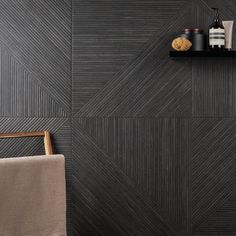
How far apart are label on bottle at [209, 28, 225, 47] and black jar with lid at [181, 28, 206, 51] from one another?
44 mm

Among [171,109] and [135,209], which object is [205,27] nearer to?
[171,109]

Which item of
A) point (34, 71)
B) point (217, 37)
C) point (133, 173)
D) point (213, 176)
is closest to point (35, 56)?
point (34, 71)

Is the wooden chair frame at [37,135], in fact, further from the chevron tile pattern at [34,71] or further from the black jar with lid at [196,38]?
the black jar with lid at [196,38]

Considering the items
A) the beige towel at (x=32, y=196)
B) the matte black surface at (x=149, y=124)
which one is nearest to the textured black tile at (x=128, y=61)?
the matte black surface at (x=149, y=124)

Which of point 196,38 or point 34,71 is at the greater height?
point 196,38

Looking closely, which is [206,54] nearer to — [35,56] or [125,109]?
[125,109]

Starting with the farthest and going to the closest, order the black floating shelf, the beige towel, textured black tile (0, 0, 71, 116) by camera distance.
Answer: textured black tile (0, 0, 71, 116)
the black floating shelf
the beige towel

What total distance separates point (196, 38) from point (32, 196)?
1050 millimetres

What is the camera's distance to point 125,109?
239cm

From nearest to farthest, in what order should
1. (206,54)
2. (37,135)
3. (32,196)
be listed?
1. (32,196)
2. (206,54)
3. (37,135)

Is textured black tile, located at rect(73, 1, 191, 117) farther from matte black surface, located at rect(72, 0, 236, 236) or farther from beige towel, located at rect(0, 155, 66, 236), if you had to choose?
beige towel, located at rect(0, 155, 66, 236)

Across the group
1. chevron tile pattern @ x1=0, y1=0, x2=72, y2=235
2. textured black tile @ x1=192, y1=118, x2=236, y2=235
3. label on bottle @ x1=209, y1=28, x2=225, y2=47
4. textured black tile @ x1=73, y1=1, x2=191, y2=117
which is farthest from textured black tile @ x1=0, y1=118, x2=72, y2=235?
label on bottle @ x1=209, y1=28, x2=225, y2=47

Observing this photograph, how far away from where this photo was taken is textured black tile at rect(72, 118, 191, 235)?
2398 mm

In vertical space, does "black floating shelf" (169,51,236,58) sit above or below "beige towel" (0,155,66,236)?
above
